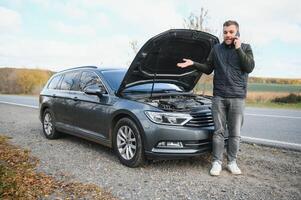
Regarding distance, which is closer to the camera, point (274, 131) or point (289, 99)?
point (274, 131)

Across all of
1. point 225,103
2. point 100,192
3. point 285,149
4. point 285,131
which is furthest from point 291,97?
point 100,192

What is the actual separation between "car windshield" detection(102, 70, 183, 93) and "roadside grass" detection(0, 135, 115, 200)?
2007 millimetres

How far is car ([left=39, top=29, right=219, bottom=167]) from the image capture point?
4965mm

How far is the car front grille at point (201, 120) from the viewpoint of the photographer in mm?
4996

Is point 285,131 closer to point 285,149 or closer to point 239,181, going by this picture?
point 285,149

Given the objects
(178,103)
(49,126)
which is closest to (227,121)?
(178,103)

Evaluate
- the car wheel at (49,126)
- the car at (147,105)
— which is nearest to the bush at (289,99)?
the car at (147,105)

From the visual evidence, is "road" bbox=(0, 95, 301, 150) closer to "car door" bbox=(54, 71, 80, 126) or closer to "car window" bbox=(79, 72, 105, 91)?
"car window" bbox=(79, 72, 105, 91)

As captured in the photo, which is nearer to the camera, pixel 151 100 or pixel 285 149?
pixel 151 100

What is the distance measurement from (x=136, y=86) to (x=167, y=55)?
823 millimetres

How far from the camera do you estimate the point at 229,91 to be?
490cm

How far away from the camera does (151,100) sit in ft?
17.8

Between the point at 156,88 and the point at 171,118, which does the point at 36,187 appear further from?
the point at 156,88

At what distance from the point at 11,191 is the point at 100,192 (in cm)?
109
